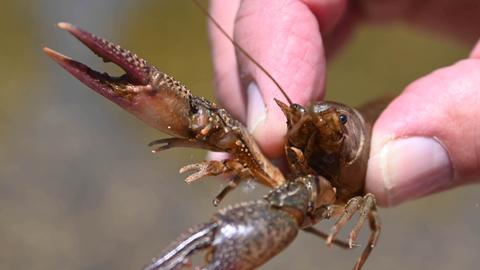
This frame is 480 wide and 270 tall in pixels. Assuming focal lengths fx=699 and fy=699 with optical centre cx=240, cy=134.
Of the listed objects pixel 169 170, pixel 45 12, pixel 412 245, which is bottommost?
pixel 412 245

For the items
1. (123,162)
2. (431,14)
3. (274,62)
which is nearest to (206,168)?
(274,62)

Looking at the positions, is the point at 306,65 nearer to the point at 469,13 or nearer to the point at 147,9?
the point at 469,13

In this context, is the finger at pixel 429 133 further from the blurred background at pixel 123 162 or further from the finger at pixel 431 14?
the blurred background at pixel 123 162

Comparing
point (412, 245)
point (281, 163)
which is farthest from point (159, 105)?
point (412, 245)

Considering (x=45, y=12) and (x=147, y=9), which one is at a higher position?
(x=45, y=12)

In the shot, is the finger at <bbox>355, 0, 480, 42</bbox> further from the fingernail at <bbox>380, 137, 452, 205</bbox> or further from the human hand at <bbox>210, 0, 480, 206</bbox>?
the fingernail at <bbox>380, 137, 452, 205</bbox>

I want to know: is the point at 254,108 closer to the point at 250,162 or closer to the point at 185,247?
the point at 250,162

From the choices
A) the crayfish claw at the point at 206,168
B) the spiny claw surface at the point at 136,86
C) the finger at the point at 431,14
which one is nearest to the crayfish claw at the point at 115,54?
the spiny claw surface at the point at 136,86

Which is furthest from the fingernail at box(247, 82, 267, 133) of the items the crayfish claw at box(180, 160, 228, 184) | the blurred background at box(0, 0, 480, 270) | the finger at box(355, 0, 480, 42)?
the blurred background at box(0, 0, 480, 270)
